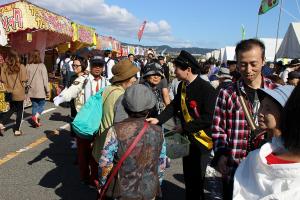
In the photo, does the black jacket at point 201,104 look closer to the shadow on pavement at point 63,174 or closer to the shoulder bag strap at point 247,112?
the shoulder bag strap at point 247,112

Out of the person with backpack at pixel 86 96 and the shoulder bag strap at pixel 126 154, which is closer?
the shoulder bag strap at pixel 126 154

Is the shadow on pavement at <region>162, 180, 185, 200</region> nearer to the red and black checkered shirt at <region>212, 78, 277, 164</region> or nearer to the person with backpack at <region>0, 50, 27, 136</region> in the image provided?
the red and black checkered shirt at <region>212, 78, 277, 164</region>

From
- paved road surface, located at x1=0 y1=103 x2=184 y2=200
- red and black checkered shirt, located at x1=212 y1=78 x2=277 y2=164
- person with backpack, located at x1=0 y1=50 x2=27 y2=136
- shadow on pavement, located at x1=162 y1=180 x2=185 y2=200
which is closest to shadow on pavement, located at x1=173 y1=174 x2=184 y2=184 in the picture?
paved road surface, located at x1=0 y1=103 x2=184 y2=200

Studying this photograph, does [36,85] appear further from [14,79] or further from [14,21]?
[14,21]

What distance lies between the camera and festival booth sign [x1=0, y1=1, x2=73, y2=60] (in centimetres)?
1201

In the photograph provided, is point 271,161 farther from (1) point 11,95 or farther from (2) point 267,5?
(2) point 267,5

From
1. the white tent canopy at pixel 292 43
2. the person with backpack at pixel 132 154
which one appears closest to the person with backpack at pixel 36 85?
the person with backpack at pixel 132 154

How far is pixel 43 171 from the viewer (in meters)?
6.02

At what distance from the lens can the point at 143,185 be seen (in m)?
2.88

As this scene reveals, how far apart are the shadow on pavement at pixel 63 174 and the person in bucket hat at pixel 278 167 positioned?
3.59 meters

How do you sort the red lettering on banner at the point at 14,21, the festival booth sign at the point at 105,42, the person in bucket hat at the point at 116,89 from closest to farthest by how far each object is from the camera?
the person in bucket hat at the point at 116,89 < the red lettering on banner at the point at 14,21 < the festival booth sign at the point at 105,42

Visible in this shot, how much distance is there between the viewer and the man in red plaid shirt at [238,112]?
9.09 ft

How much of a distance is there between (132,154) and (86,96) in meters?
2.89

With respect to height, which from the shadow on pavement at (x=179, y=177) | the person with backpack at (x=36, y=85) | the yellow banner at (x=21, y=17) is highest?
the yellow banner at (x=21, y=17)
